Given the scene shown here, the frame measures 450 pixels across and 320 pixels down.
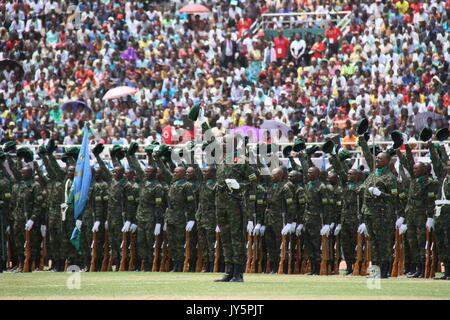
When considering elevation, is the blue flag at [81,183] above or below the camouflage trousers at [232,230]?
above

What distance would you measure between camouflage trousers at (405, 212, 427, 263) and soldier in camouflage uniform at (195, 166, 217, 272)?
3498 mm

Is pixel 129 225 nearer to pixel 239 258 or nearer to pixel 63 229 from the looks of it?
pixel 63 229

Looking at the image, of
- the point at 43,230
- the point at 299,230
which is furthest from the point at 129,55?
the point at 299,230

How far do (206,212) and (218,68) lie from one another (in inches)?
507

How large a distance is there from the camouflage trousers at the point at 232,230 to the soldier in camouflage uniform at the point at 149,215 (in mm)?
4129

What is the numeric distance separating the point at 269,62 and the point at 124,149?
36.2ft

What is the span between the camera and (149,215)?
19.9 metres

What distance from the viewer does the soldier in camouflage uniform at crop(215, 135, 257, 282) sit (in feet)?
51.9

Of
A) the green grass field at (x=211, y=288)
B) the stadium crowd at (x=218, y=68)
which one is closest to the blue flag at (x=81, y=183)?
the green grass field at (x=211, y=288)

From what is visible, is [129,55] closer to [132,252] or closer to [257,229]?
[132,252]

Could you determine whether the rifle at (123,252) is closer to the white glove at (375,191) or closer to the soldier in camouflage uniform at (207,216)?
the soldier in camouflage uniform at (207,216)

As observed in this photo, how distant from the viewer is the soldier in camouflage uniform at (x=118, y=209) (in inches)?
805

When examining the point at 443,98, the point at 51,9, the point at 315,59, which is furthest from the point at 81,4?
the point at 443,98

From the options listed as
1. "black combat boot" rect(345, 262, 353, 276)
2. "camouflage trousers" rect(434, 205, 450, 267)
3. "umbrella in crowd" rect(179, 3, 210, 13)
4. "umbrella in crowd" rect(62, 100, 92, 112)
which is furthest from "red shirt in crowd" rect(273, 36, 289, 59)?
"camouflage trousers" rect(434, 205, 450, 267)
